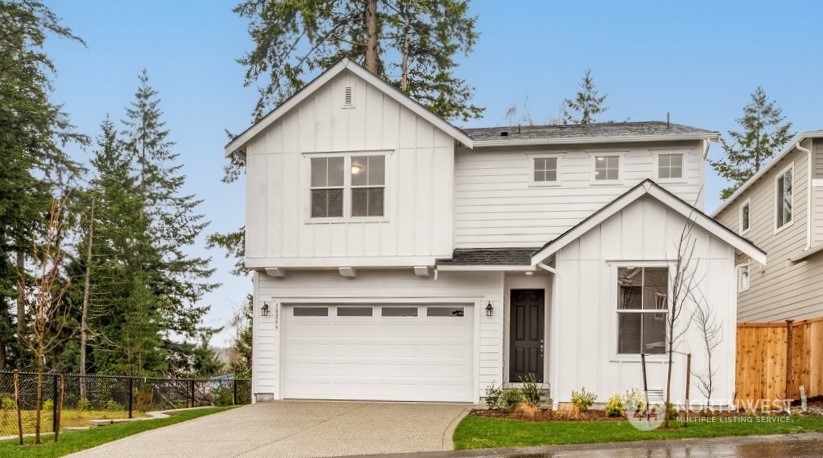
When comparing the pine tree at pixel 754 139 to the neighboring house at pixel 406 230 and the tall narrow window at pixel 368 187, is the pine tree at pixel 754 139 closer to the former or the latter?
the neighboring house at pixel 406 230

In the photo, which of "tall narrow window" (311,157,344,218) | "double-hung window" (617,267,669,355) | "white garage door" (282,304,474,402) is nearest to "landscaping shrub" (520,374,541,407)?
"double-hung window" (617,267,669,355)

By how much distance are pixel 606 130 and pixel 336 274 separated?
6904 millimetres

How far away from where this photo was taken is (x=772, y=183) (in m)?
21.2

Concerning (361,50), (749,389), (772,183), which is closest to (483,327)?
(749,389)

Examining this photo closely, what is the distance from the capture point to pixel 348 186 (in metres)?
16.6

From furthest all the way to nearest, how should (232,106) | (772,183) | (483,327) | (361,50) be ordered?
(232,106)
(361,50)
(772,183)
(483,327)

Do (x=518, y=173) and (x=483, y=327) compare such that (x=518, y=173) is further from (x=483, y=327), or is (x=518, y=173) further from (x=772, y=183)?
(x=772, y=183)

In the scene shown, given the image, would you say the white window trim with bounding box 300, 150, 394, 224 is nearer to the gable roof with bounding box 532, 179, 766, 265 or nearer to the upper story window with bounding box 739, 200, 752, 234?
the gable roof with bounding box 532, 179, 766, 265

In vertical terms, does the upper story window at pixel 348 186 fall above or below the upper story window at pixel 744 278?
above

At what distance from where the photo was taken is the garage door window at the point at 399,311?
1681cm

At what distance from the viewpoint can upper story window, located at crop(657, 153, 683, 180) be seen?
16.6 meters

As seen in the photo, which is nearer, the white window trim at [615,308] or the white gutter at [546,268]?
the white window trim at [615,308]

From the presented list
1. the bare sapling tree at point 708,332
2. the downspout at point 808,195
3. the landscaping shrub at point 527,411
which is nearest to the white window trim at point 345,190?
the landscaping shrub at point 527,411

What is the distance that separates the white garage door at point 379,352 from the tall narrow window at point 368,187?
212 cm
